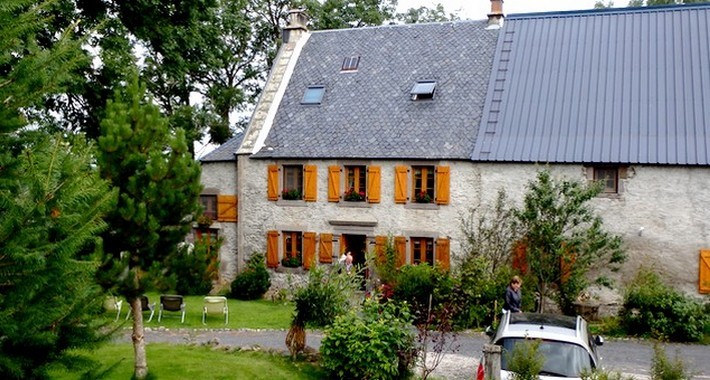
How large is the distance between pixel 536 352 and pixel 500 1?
18.0 m

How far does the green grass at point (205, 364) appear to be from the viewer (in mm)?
12227

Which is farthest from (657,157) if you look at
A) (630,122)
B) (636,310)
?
(636,310)

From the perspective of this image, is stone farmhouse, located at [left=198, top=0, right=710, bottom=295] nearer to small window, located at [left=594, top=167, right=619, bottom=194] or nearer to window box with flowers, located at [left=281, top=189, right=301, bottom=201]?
small window, located at [left=594, top=167, right=619, bottom=194]

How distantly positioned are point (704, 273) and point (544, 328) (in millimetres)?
10561

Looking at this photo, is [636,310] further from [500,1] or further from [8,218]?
[8,218]

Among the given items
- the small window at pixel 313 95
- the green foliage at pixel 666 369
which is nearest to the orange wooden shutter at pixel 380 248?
the small window at pixel 313 95

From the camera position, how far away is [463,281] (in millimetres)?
19156

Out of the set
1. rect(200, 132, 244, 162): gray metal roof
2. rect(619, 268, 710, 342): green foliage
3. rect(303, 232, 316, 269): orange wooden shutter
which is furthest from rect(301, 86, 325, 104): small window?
rect(619, 268, 710, 342): green foliage

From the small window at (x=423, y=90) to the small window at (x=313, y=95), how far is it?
345 cm

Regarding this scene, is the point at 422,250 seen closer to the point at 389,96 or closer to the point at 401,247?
the point at 401,247

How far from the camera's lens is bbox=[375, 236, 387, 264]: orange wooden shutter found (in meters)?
21.9

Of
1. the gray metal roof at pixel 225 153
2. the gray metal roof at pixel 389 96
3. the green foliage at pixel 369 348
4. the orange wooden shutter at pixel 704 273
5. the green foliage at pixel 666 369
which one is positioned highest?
the gray metal roof at pixel 389 96

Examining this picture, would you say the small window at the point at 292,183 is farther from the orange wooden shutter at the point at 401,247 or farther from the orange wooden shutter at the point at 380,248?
the orange wooden shutter at the point at 401,247

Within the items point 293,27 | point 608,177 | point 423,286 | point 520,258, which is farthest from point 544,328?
point 293,27
